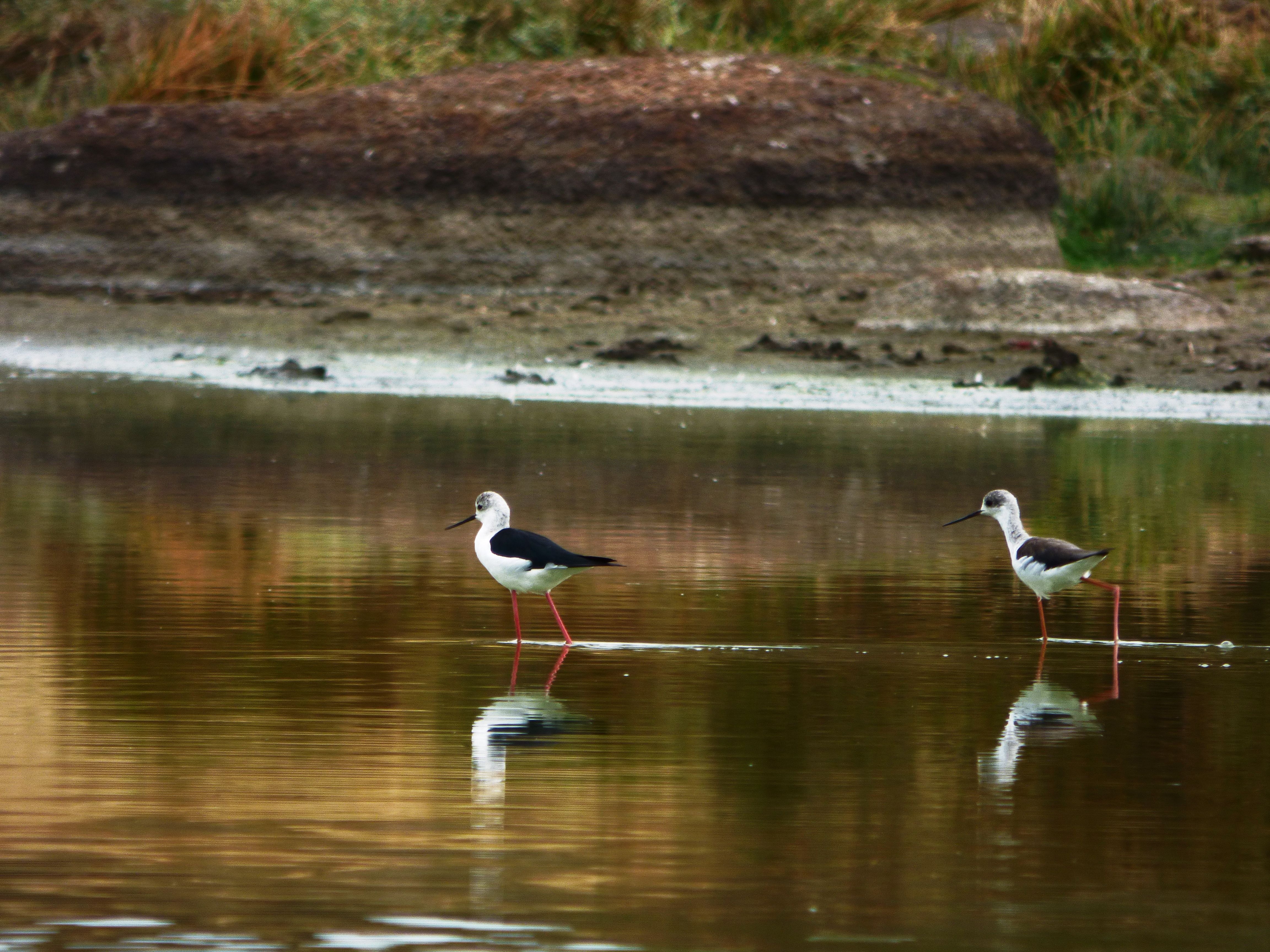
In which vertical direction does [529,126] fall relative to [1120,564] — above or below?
above

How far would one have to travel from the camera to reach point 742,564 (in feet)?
27.9

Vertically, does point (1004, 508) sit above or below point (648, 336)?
below

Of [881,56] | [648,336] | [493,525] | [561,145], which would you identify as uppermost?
[881,56]

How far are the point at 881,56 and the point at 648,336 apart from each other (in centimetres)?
648

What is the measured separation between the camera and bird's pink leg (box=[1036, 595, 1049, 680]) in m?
6.68

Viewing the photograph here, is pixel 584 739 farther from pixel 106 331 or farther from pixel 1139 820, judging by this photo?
pixel 106 331

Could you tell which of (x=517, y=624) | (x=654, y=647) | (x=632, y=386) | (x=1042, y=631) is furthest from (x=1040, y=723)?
(x=632, y=386)

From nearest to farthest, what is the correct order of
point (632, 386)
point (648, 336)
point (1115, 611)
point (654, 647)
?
point (654, 647), point (1115, 611), point (632, 386), point (648, 336)

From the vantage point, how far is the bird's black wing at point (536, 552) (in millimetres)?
6887

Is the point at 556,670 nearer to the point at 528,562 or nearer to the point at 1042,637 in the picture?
the point at 528,562

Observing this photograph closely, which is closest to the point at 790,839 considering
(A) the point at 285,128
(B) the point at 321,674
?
(B) the point at 321,674

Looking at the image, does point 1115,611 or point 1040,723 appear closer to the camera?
point 1040,723

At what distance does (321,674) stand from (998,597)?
9.31 feet

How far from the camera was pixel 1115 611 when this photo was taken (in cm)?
725
